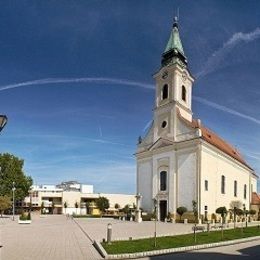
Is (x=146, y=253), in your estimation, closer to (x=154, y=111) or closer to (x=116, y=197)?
(x=154, y=111)

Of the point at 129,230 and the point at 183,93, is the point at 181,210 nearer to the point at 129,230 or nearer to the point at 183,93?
the point at 183,93

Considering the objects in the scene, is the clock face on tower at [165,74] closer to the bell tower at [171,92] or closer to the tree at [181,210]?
the bell tower at [171,92]

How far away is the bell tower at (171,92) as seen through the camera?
5447 centimetres

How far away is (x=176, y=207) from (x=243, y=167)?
66.9ft

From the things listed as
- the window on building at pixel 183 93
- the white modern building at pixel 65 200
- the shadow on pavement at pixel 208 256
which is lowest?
the white modern building at pixel 65 200

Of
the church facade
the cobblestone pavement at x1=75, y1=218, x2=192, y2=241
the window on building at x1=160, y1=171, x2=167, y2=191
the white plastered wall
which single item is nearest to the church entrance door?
the church facade

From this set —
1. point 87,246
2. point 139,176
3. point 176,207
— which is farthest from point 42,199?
point 87,246

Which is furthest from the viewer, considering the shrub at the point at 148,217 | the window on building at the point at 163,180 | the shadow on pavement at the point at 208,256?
the window on building at the point at 163,180

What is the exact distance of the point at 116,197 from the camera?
121m

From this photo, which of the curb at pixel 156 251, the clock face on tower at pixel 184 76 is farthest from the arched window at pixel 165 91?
the curb at pixel 156 251

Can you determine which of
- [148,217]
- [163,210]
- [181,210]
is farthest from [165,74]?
[148,217]

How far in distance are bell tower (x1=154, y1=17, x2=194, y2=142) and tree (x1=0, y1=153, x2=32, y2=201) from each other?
100 feet

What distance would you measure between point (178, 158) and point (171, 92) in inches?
386

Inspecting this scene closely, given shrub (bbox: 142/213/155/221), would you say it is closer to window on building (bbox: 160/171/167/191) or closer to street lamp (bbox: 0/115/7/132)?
window on building (bbox: 160/171/167/191)
